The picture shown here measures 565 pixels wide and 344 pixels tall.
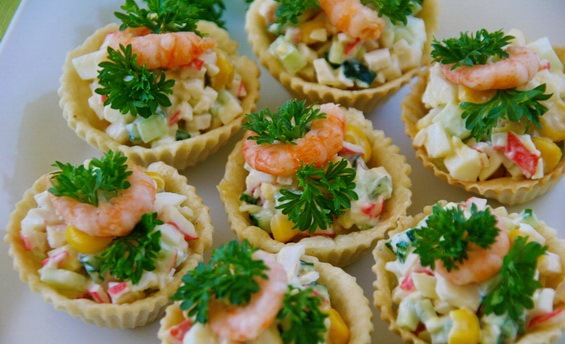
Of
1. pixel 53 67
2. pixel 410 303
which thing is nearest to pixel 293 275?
pixel 410 303

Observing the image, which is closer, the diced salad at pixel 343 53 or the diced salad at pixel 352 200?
the diced salad at pixel 352 200

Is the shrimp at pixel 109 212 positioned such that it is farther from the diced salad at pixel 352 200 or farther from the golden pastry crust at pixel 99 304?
the diced salad at pixel 352 200

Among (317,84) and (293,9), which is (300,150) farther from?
(293,9)

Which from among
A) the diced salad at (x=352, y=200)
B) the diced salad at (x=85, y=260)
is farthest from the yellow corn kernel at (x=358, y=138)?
the diced salad at (x=85, y=260)

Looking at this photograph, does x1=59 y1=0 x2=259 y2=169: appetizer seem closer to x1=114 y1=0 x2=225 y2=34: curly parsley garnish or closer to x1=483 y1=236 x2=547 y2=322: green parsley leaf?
x1=114 y1=0 x2=225 y2=34: curly parsley garnish

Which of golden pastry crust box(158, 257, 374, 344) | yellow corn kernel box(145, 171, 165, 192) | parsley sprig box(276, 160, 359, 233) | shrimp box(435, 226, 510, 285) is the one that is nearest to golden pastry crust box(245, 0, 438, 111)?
parsley sprig box(276, 160, 359, 233)

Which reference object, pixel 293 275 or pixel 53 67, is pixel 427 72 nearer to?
pixel 293 275
